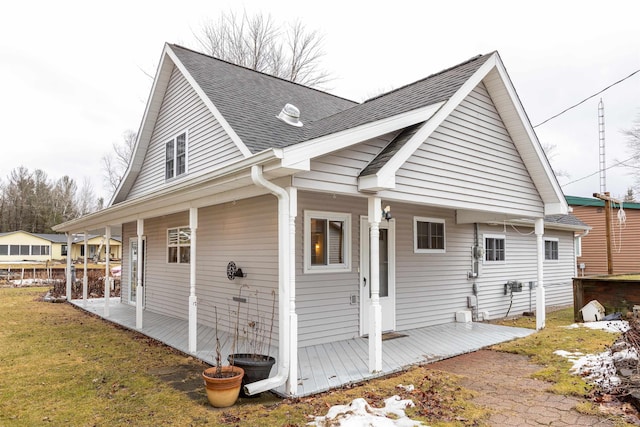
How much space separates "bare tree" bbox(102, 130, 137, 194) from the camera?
102 ft

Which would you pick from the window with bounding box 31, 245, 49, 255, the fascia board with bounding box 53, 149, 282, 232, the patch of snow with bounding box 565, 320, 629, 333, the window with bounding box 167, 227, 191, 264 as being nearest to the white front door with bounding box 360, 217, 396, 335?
the fascia board with bounding box 53, 149, 282, 232

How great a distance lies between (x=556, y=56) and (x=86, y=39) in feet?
59.6

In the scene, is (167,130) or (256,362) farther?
(167,130)

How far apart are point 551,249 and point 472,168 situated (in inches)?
297

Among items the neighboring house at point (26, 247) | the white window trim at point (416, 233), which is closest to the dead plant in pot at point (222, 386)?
the white window trim at point (416, 233)

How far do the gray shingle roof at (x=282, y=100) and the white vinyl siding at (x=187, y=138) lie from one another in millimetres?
448

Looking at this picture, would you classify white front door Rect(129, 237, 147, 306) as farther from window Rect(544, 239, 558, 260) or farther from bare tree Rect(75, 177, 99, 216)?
bare tree Rect(75, 177, 99, 216)

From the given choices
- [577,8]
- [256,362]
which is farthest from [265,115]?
[577,8]

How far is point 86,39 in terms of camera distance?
14781 millimetres

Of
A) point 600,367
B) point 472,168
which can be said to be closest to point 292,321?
point 600,367

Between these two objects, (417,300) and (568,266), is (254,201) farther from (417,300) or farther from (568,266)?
(568,266)

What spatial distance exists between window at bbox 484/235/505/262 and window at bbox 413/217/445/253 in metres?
1.75

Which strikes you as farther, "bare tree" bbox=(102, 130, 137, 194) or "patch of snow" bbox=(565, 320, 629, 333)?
"bare tree" bbox=(102, 130, 137, 194)

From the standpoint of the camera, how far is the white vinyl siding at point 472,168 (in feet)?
19.8
